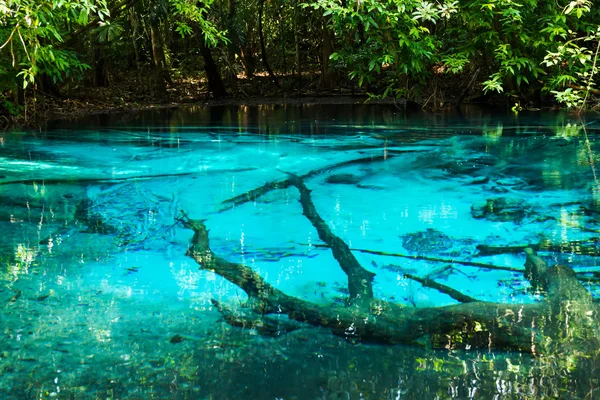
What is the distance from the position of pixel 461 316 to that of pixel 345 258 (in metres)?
0.88

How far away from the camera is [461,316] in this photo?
8.24 ft

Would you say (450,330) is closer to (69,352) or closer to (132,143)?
(69,352)

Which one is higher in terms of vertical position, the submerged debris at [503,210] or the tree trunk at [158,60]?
the tree trunk at [158,60]

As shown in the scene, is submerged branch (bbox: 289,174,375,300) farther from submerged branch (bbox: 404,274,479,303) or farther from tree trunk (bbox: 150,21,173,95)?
tree trunk (bbox: 150,21,173,95)

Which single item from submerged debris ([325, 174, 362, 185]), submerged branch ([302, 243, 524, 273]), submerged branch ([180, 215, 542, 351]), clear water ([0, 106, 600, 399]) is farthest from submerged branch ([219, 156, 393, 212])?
submerged branch ([180, 215, 542, 351])

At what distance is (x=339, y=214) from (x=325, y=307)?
152cm

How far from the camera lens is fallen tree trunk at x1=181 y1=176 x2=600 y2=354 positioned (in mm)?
2309

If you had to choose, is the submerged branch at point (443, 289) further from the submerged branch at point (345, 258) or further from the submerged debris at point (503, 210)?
the submerged debris at point (503, 210)

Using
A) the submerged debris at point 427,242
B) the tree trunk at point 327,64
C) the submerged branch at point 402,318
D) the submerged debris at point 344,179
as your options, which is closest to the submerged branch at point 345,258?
the submerged branch at point 402,318

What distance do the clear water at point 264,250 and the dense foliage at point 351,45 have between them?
141 centimetres

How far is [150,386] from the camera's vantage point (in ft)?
6.66

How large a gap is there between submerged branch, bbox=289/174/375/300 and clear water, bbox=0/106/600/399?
0.17 ft

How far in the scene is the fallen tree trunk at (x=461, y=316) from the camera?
2.31 metres

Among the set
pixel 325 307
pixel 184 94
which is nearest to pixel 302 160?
pixel 325 307
